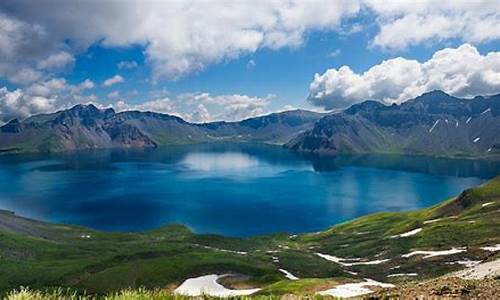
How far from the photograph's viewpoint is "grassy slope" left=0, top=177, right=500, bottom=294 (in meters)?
96.8

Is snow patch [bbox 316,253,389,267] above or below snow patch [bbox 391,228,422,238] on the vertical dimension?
below

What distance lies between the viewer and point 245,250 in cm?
14388

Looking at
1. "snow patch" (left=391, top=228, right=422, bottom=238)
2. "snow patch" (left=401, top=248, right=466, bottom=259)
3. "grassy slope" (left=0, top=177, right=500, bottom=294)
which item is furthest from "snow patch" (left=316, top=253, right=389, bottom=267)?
"snow patch" (left=391, top=228, right=422, bottom=238)

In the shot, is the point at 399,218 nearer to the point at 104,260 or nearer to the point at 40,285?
the point at 104,260

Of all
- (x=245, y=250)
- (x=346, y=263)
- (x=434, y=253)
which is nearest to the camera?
(x=434, y=253)

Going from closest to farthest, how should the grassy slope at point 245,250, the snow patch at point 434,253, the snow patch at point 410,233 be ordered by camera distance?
the grassy slope at point 245,250 → the snow patch at point 434,253 → the snow patch at point 410,233

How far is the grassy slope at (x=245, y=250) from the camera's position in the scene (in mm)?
96756

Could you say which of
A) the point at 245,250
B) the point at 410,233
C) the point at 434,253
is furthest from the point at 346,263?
the point at 245,250

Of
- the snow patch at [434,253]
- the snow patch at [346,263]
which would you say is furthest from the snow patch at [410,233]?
the snow patch at [434,253]

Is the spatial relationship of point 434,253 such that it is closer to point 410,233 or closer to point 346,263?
point 346,263

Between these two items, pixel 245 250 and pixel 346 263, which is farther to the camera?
pixel 245 250

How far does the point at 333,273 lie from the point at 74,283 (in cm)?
5442

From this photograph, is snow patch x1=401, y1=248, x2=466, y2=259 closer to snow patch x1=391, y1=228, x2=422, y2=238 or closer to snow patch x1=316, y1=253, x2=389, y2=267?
snow patch x1=316, y1=253, x2=389, y2=267

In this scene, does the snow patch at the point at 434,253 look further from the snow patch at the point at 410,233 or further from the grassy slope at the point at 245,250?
the snow patch at the point at 410,233
